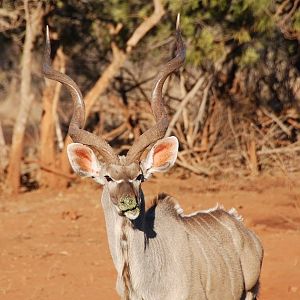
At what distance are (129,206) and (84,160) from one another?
50cm

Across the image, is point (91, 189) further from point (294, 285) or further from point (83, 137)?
point (83, 137)

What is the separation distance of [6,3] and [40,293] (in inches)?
218

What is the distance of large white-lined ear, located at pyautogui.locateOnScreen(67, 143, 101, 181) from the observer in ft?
14.6

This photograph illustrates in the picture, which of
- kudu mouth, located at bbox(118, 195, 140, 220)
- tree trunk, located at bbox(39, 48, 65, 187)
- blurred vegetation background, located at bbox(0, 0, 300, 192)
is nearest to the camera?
kudu mouth, located at bbox(118, 195, 140, 220)

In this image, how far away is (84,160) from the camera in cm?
447

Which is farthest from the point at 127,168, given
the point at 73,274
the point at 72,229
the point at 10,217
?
the point at 10,217

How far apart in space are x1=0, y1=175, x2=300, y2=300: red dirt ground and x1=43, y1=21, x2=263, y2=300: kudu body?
153cm

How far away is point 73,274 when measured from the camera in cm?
719

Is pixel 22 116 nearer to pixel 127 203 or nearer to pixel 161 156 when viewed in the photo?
pixel 161 156

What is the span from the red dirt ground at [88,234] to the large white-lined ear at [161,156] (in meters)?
2.17

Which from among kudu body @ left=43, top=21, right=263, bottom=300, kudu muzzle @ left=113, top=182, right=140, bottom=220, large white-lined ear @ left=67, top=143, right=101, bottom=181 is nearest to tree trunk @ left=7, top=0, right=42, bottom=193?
kudu body @ left=43, top=21, right=263, bottom=300

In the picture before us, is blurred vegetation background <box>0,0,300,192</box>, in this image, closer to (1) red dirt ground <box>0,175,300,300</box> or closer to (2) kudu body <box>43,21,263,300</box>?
(1) red dirt ground <box>0,175,300,300</box>

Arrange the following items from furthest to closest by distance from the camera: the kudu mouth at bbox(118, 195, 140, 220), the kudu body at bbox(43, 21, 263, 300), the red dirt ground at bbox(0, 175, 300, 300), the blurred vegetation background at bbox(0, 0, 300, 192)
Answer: the blurred vegetation background at bbox(0, 0, 300, 192) < the red dirt ground at bbox(0, 175, 300, 300) < the kudu body at bbox(43, 21, 263, 300) < the kudu mouth at bbox(118, 195, 140, 220)

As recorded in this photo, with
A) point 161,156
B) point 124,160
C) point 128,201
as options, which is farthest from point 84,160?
point 128,201
